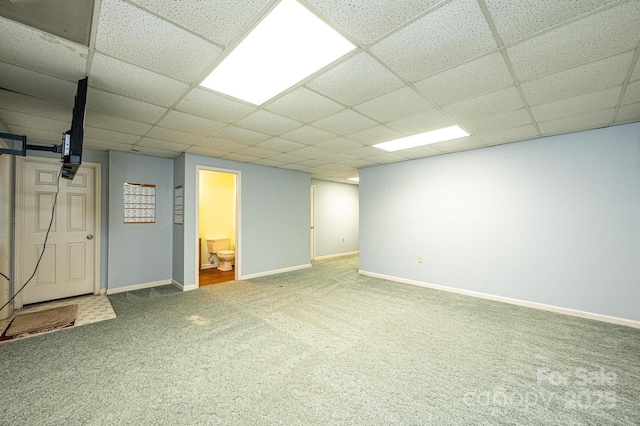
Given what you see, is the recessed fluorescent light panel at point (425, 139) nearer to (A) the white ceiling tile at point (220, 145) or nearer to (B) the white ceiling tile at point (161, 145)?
(A) the white ceiling tile at point (220, 145)

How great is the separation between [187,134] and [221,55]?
1997 mm

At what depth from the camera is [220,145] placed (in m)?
3.99

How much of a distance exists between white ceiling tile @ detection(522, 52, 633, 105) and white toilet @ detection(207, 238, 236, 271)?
5.77m

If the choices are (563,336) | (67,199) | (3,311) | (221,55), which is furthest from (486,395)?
(67,199)

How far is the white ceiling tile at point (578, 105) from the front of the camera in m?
2.36

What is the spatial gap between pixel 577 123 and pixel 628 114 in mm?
391

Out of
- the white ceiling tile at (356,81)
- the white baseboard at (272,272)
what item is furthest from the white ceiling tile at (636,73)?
the white baseboard at (272,272)

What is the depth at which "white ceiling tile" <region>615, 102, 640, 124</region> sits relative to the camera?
8.55 feet

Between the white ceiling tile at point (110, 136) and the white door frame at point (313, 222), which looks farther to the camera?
the white door frame at point (313, 222)

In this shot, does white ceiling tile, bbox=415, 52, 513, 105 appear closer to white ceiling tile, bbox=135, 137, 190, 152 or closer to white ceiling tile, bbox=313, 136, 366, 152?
white ceiling tile, bbox=313, 136, 366, 152

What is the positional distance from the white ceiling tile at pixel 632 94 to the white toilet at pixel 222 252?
634cm

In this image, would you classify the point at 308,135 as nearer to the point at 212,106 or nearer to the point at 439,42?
the point at 212,106

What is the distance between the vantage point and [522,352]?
7.94ft

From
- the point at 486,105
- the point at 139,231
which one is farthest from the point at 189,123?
the point at 486,105
